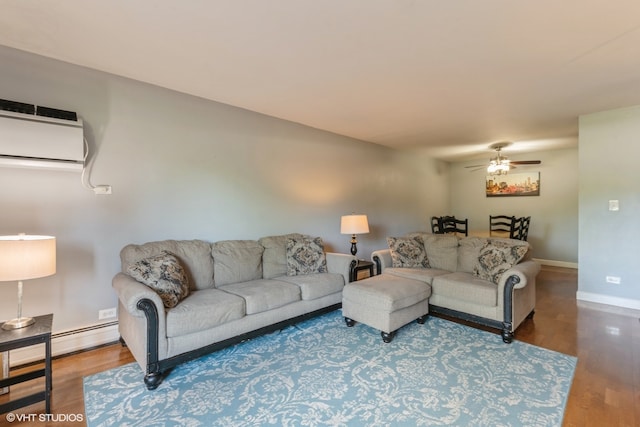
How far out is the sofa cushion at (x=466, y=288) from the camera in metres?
2.88

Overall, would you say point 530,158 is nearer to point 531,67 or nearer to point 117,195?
point 531,67

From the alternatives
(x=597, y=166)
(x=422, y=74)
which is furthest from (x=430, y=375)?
(x=597, y=166)

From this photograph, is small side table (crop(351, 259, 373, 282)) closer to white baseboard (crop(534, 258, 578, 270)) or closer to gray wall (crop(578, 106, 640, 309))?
gray wall (crop(578, 106, 640, 309))

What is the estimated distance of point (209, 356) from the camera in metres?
2.52

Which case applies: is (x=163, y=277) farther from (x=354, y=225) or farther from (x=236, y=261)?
(x=354, y=225)

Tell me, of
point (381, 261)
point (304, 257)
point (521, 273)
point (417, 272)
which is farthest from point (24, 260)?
point (521, 273)

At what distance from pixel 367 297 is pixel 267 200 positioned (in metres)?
1.82

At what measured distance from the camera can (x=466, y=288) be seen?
9.96 feet

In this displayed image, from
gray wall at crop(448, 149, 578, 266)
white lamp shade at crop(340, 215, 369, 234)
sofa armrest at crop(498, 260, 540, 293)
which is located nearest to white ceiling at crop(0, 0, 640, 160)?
white lamp shade at crop(340, 215, 369, 234)

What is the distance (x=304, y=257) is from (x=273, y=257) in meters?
0.37

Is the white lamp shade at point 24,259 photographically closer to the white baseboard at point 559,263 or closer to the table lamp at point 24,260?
the table lamp at point 24,260

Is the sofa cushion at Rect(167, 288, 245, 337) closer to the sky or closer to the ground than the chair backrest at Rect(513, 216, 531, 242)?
closer to the ground

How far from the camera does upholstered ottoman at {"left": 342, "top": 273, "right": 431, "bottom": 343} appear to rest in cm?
274

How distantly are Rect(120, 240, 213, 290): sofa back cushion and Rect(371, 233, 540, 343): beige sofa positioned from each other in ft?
6.93
